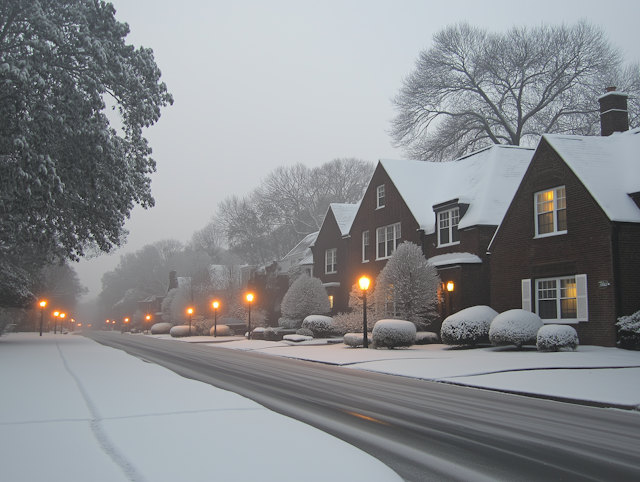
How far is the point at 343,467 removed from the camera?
5547 millimetres

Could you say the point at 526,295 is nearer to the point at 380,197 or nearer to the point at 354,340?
the point at 354,340

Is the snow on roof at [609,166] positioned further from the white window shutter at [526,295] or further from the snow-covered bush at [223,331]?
the snow-covered bush at [223,331]

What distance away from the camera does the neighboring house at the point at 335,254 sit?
39.8 meters

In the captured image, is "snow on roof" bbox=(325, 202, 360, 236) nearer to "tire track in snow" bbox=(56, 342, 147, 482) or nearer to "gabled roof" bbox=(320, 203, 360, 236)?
"gabled roof" bbox=(320, 203, 360, 236)

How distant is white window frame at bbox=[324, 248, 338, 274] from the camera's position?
4184 cm

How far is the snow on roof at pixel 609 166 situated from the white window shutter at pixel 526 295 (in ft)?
15.2

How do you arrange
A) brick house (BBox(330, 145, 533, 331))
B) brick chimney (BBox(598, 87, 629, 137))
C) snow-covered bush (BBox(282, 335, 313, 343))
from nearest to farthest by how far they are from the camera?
brick chimney (BBox(598, 87, 629, 137)), brick house (BBox(330, 145, 533, 331)), snow-covered bush (BBox(282, 335, 313, 343))

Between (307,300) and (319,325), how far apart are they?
3405 millimetres

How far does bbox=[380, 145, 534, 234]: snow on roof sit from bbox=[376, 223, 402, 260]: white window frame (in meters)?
2.19

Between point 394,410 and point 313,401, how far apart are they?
5.43 feet

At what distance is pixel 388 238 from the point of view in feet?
114

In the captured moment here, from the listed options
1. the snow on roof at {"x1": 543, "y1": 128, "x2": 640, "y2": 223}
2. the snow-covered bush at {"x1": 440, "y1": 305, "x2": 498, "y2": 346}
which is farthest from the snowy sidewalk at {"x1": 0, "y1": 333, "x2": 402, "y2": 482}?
the snow on roof at {"x1": 543, "y1": 128, "x2": 640, "y2": 223}

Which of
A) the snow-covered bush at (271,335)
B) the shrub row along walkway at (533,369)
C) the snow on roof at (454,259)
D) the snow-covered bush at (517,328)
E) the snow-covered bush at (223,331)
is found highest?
the snow on roof at (454,259)

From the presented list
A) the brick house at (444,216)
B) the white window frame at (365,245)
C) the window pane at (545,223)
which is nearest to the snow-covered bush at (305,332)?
the brick house at (444,216)
